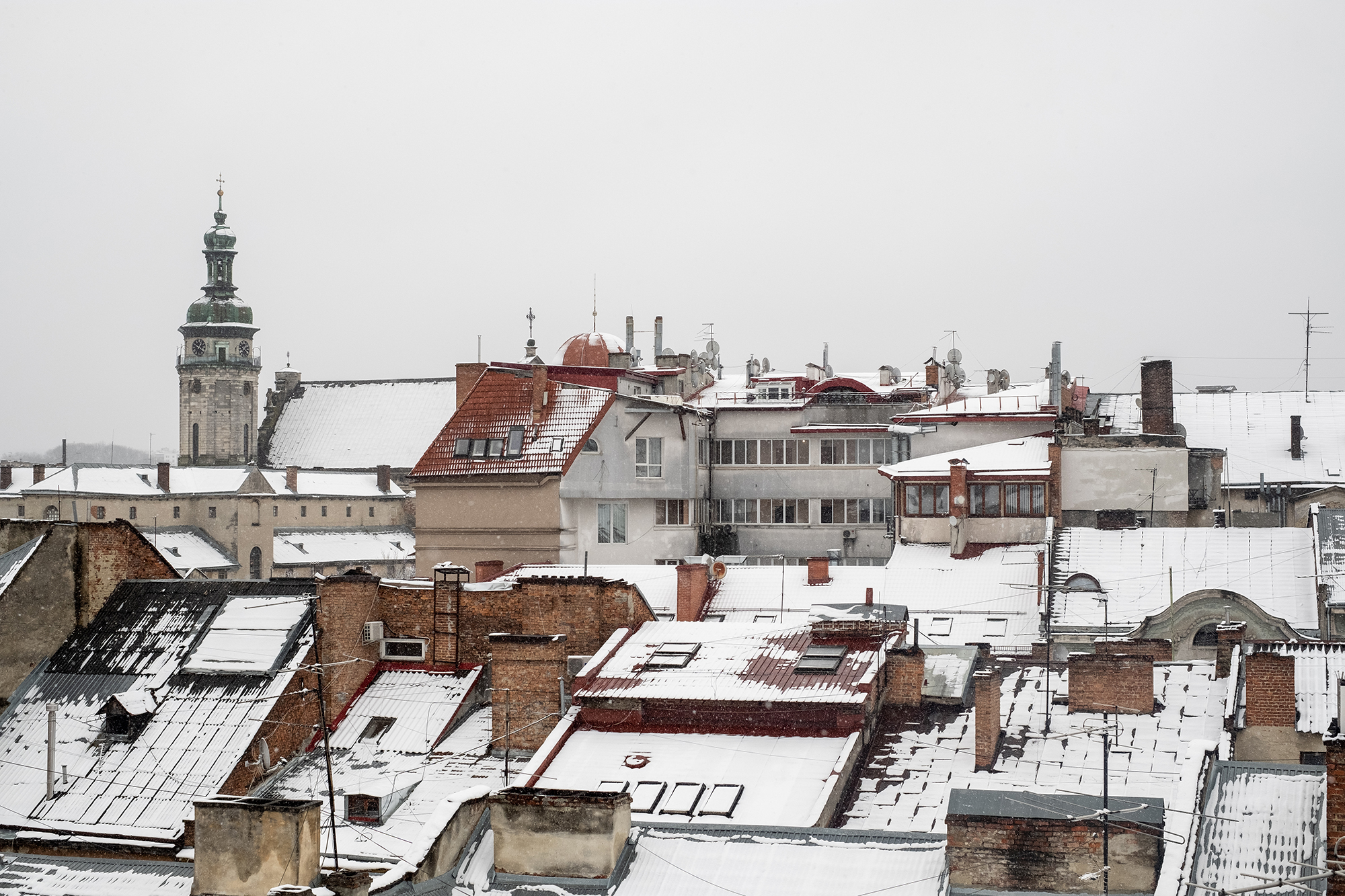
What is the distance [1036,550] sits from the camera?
53.3 metres

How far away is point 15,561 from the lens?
35500mm

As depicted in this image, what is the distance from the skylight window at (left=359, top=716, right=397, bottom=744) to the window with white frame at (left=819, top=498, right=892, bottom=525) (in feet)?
125

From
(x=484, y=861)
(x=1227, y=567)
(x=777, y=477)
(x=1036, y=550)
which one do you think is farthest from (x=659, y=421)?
(x=484, y=861)

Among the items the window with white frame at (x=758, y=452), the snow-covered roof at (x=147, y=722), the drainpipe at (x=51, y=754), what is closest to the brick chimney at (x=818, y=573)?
the snow-covered roof at (x=147, y=722)

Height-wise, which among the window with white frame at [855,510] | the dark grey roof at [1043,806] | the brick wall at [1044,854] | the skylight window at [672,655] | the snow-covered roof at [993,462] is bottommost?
the brick wall at [1044,854]

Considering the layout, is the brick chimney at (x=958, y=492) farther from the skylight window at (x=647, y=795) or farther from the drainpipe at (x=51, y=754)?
the drainpipe at (x=51, y=754)

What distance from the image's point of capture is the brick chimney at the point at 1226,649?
32.5 m

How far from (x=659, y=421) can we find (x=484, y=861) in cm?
4528

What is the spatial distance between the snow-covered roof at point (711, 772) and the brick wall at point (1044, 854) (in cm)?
634

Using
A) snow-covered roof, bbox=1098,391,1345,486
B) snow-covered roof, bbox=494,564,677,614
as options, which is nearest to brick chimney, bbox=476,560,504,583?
snow-covered roof, bbox=494,564,677,614

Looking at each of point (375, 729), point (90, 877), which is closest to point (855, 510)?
point (375, 729)

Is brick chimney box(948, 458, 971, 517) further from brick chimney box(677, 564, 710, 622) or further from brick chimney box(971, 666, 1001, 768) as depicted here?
brick chimney box(971, 666, 1001, 768)

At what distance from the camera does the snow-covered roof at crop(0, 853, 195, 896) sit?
80.7ft

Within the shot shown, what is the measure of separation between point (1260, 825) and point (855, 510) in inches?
1919
